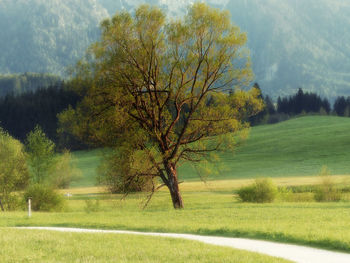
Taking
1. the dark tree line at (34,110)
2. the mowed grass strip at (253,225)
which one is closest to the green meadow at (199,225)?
the mowed grass strip at (253,225)

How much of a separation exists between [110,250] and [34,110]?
153m

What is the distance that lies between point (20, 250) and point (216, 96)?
22.6 metres

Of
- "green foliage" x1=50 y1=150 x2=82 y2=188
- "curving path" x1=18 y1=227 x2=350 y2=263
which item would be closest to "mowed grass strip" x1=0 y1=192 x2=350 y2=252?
"curving path" x1=18 y1=227 x2=350 y2=263

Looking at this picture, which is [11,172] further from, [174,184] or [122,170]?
[174,184]

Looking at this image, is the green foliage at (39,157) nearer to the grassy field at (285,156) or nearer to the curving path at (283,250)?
the grassy field at (285,156)

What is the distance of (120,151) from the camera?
114ft

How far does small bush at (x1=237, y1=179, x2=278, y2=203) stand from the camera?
44.5 metres

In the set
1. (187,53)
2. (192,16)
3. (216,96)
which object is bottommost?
(216,96)

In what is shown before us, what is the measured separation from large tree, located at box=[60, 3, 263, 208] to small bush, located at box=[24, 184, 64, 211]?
519 inches

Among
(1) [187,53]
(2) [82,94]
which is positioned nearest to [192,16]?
(1) [187,53]

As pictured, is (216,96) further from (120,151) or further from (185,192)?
(185,192)

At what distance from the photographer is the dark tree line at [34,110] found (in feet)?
524

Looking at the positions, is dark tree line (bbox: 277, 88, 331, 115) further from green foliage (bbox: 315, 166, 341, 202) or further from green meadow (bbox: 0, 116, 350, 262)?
green foliage (bbox: 315, 166, 341, 202)

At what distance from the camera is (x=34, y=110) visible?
163 m
